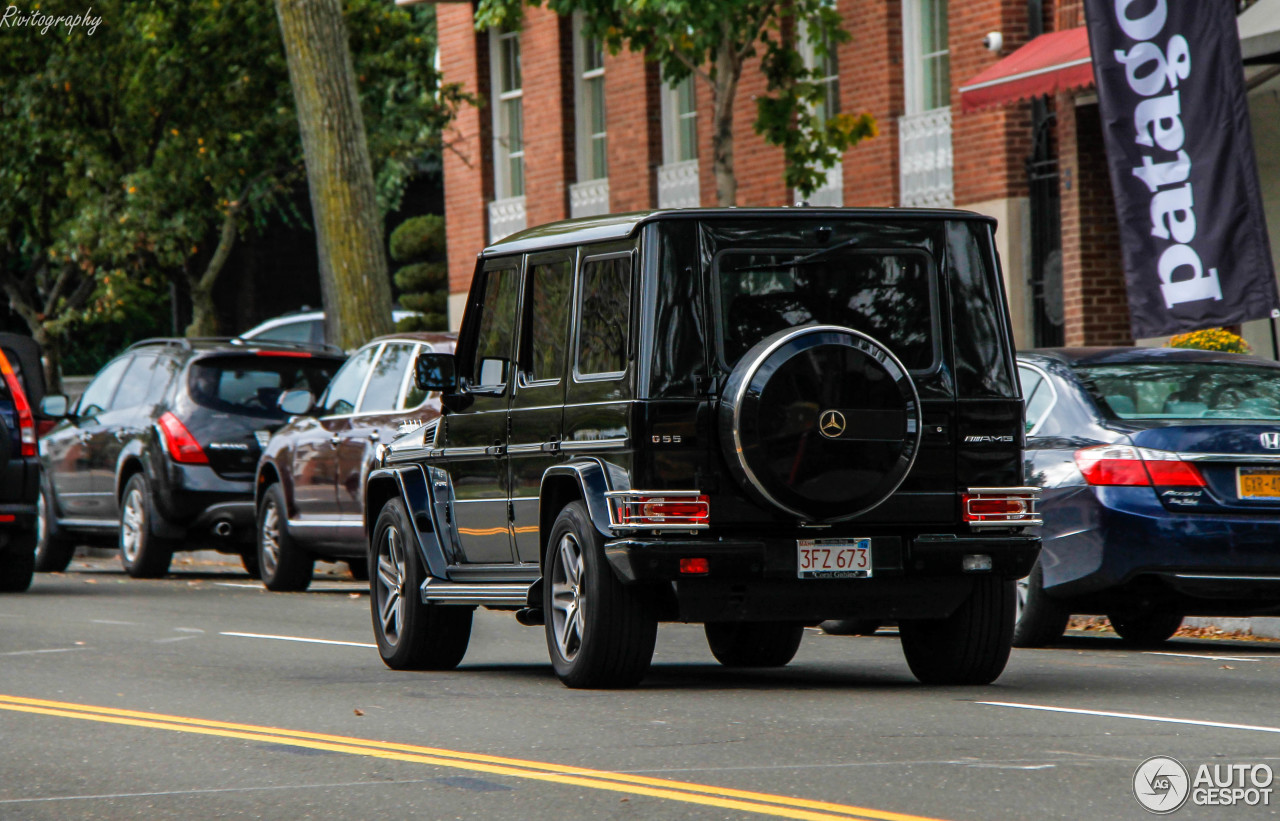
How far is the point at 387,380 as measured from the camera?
1555cm

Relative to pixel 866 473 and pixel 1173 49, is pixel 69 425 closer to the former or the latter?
pixel 1173 49

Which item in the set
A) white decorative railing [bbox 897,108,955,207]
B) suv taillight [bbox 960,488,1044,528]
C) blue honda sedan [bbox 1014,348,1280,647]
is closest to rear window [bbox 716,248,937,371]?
suv taillight [bbox 960,488,1044,528]

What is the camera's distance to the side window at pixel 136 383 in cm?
1834

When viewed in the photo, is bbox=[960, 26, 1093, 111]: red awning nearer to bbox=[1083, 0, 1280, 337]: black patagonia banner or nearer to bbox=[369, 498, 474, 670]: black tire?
bbox=[1083, 0, 1280, 337]: black patagonia banner

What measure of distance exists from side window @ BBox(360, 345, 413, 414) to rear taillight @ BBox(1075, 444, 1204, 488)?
19.6 ft

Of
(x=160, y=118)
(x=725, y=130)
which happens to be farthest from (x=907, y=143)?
(x=160, y=118)

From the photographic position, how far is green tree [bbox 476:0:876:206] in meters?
19.3

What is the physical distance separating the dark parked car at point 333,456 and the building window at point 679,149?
417 inches

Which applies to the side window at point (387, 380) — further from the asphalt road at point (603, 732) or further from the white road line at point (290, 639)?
the asphalt road at point (603, 732)

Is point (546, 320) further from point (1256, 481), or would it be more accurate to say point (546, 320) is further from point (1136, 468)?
point (1256, 481)

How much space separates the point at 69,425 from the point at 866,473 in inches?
482

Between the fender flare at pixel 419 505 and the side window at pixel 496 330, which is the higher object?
the side window at pixel 496 330

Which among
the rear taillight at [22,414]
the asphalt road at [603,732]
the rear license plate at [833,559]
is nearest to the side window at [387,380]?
the rear taillight at [22,414]

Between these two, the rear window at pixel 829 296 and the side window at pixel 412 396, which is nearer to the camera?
the rear window at pixel 829 296
